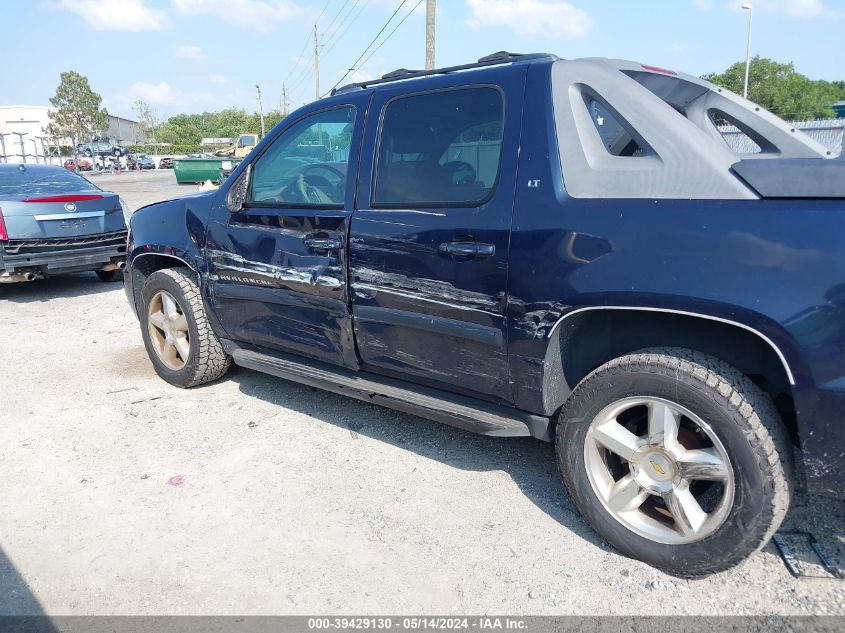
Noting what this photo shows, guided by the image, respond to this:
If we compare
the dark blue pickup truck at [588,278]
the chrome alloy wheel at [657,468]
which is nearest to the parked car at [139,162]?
the dark blue pickup truck at [588,278]

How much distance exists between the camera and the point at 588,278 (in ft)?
8.30

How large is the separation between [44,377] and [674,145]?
483cm

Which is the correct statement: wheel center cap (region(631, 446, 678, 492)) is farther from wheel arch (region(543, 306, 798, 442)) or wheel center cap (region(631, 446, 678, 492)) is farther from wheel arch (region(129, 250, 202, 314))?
wheel arch (region(129, 250, 202, 314))

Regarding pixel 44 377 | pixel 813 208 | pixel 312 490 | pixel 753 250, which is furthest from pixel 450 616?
pixel 44 377

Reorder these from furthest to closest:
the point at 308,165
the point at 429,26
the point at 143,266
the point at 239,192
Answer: the point at 429,26 < the point at 143,266 < the point at 239,192 < the point at 308,165

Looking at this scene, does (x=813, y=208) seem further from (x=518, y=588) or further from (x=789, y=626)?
(x=518, y=588)

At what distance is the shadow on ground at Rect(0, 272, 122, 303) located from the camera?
26.4 ft

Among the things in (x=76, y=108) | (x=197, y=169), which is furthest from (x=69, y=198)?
(x=76, y=108)

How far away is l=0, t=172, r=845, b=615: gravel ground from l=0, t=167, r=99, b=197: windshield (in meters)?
4.24

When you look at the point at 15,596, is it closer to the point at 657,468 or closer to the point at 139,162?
the point at 657,468

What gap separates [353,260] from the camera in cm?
332

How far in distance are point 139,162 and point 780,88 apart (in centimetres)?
5521

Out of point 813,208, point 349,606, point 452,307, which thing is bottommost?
point 349,606

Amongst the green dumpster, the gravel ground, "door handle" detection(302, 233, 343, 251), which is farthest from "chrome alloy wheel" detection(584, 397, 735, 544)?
the green dumpster
